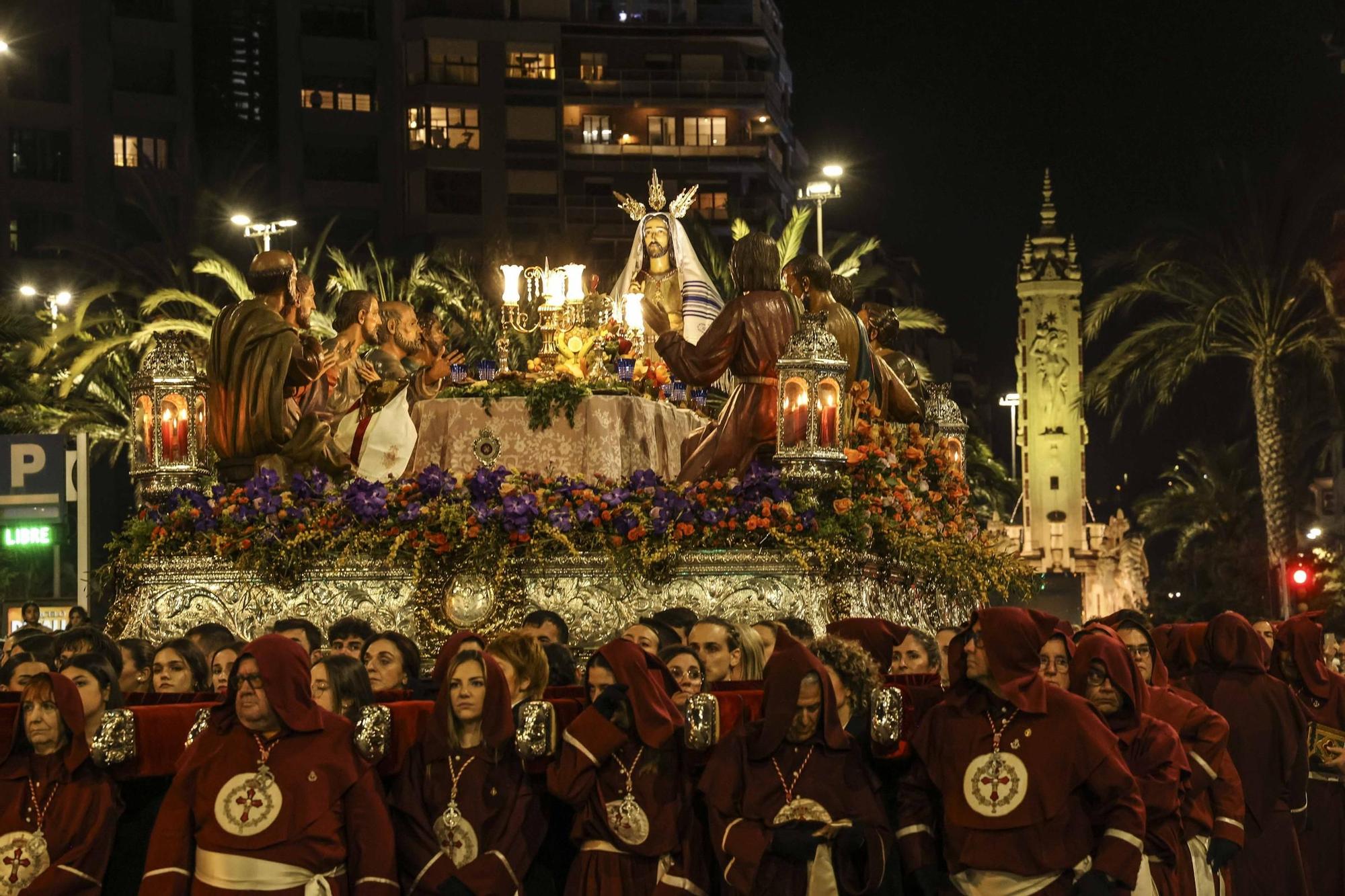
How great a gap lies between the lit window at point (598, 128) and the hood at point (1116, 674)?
63056mm

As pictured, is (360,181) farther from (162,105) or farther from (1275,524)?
(1275,524)

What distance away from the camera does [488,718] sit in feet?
26.8

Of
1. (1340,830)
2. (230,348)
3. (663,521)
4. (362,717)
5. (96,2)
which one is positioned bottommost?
(1340,830)

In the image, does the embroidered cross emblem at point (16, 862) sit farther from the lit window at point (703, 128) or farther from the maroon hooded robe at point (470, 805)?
the lit window at point (703, 128)

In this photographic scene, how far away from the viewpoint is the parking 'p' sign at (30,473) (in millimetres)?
22391

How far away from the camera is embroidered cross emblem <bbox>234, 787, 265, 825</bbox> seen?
7.71m

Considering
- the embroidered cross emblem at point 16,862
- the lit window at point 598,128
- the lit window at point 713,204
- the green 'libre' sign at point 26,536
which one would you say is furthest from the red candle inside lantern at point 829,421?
the lit window at point 713,204

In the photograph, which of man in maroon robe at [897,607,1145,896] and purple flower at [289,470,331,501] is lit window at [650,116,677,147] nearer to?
purple flower at [289,470,331,501]

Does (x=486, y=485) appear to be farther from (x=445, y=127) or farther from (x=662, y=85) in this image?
(x=662, y=85)

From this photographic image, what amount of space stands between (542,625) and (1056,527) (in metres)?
53.3

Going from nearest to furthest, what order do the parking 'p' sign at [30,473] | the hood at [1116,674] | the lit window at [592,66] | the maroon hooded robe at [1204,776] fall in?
the hood at [1116,674] → the maroon hooded robe at [1204,776] → the parking 'p' sign at [30,473] → the lit window at [592,66]

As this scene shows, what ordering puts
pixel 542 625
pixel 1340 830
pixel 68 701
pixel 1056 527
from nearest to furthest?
1. pixel 68 701
2. pixel 542 625
3. pixel 1340 830
4. pixel 1056 527

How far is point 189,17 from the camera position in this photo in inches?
2625

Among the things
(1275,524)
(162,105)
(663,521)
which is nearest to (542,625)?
(663,521)
